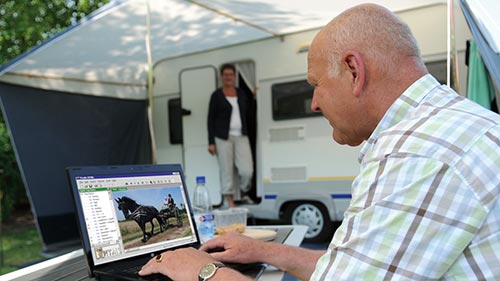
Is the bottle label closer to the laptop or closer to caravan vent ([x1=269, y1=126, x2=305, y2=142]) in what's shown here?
the laptop

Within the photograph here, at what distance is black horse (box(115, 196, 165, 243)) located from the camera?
4.25ft

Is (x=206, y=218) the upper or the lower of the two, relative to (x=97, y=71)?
lower

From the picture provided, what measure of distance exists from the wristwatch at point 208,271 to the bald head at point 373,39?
52 cm

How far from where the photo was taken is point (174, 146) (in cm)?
581

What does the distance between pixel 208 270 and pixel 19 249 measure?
5.62m

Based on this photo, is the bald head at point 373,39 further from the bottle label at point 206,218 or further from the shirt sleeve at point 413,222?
the bottle label at point 206,218

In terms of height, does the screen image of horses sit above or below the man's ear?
below

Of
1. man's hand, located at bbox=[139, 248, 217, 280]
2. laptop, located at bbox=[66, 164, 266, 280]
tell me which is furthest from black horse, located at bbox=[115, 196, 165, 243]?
man's hand, located at bbox=[139, 248, 217, 280]

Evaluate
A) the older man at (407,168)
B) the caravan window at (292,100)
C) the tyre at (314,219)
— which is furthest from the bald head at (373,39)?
the tyre at (314,219)

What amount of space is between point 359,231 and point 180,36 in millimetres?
4770

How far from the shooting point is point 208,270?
0.97 metres

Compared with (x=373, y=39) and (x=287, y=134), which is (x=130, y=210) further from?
(x=287, y=134)

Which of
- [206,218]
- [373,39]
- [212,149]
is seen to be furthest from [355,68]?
[212,149]

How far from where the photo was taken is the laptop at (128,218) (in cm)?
119
